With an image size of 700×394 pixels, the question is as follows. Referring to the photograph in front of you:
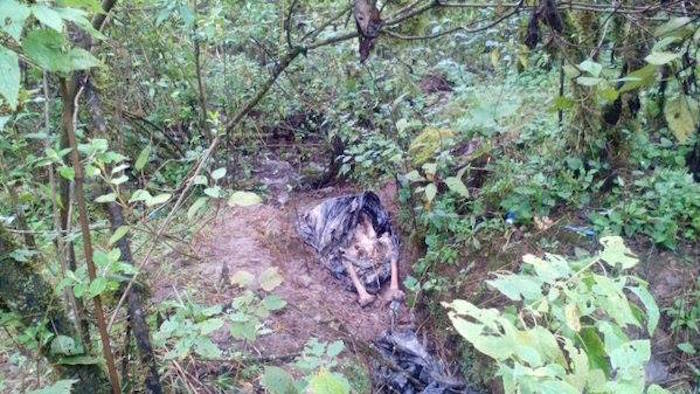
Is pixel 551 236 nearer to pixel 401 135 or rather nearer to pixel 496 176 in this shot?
pixel 496 176

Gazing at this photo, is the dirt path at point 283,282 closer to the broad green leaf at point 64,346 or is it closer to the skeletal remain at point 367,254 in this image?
the skeletal remain at point 367,254

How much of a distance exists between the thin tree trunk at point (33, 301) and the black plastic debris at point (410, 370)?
1.84 metres

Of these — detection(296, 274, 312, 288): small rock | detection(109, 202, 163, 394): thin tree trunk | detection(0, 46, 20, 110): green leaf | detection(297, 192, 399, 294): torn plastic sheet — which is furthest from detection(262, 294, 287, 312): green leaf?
detection(297, 192, 399, 294): torn plastic sheet

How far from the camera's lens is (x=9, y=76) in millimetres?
809

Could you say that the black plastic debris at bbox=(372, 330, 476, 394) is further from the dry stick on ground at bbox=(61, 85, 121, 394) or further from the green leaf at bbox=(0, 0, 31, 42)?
the green leaf at bbox=(0, 0, 31, 42)

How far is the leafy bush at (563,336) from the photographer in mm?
896

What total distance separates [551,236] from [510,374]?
8.81 feet

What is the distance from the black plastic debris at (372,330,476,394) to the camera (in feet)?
10.2

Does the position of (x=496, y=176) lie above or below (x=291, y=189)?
above

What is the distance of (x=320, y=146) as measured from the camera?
5.43 metres

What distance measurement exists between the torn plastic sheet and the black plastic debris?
24.1 inches

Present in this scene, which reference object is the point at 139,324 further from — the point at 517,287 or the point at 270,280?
the point at 517,287

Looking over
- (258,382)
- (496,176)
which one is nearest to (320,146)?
(496,176)

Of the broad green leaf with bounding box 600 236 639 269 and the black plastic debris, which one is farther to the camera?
the black plastic debris
